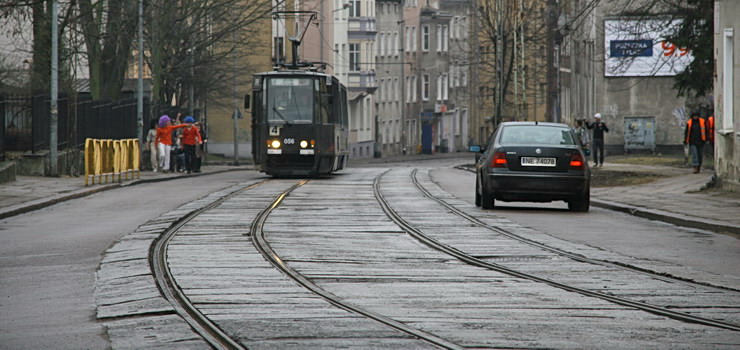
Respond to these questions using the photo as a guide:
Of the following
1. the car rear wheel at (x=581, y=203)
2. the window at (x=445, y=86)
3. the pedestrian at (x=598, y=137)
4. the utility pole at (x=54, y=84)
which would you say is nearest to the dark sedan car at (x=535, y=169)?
the car rear wheel at (x=581, y=203)

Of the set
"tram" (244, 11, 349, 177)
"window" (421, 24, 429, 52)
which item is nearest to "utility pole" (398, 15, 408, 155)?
"window" (421, 24, 429, 52)

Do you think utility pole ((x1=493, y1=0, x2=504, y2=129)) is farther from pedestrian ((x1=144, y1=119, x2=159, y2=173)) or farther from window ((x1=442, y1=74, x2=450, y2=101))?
window ((x1=442, y1=74, x2=450, y2=101))

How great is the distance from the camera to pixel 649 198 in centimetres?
2633

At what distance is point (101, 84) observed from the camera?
154 ft

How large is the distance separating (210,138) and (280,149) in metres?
49.3

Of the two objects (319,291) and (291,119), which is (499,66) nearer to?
(291,119)

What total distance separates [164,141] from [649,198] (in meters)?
19.9

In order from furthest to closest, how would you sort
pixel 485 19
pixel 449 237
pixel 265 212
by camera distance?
pixel 485 19, pixel 265 212, pixel 449 237

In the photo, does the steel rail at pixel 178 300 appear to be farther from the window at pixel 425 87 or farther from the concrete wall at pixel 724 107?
the window at pixel 425 87

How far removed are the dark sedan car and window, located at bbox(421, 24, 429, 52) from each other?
8791 cm

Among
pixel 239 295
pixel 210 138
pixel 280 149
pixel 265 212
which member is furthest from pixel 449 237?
pixel 210 138

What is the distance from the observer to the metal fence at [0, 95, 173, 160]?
34.9 m

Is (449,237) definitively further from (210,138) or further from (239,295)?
(210,138)

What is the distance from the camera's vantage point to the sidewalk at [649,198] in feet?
68.3
